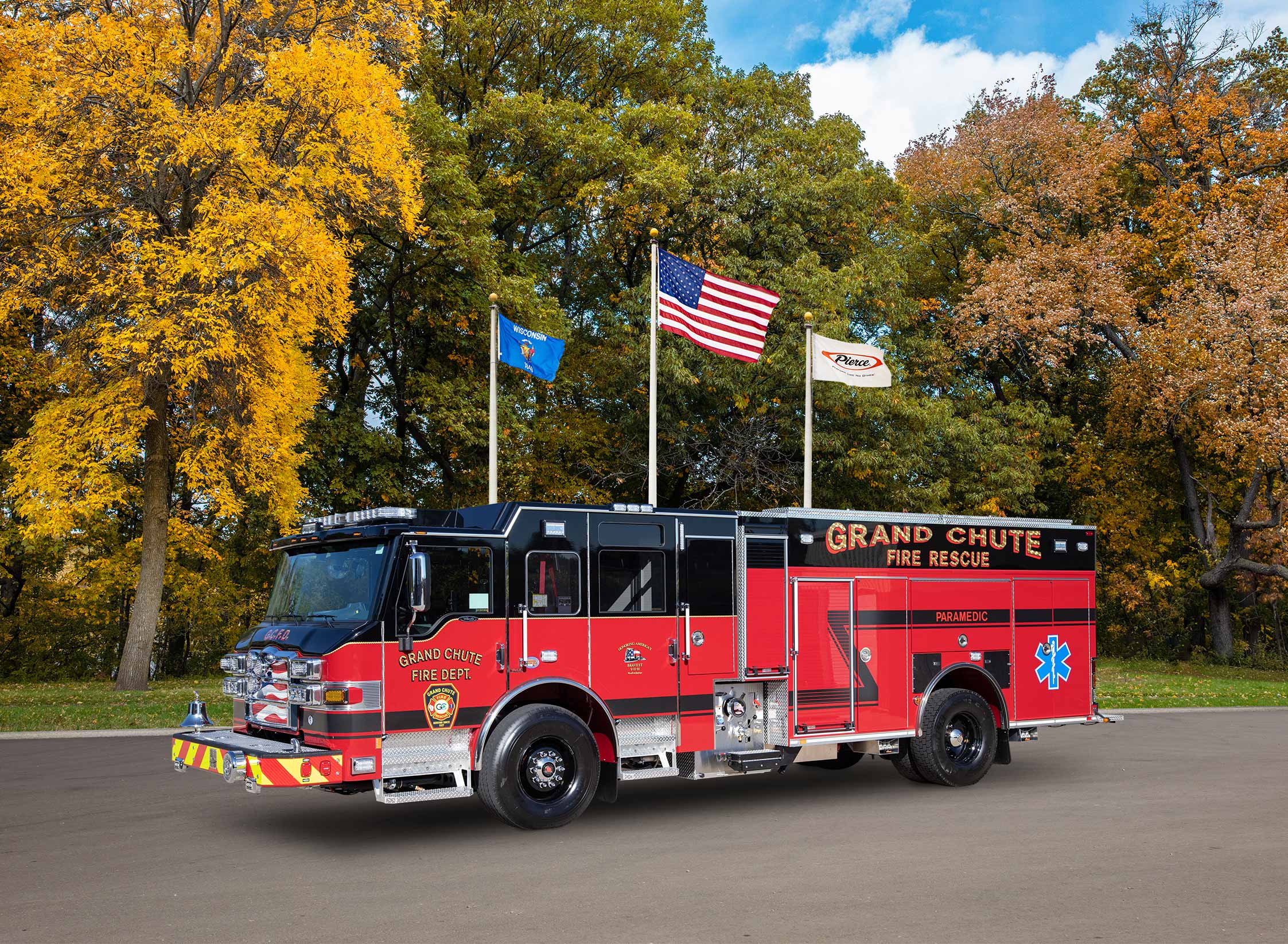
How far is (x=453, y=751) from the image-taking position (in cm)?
952

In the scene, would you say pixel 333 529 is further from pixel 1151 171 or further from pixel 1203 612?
pixel 1203 612

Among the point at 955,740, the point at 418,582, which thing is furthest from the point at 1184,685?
the point at 418,582

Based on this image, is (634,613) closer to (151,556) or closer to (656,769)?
(656,769)

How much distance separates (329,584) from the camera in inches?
392

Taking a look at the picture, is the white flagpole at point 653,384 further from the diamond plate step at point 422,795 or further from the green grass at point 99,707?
the diamond plate step at point 422,795

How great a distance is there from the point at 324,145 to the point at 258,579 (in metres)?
14.8

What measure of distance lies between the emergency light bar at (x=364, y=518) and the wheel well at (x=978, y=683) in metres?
6.02

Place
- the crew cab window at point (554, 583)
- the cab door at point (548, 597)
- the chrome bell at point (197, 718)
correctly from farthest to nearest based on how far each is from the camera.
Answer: the chrome bell at point (197, 718) → the crew cab window at point (554, 583) → the cab door at point (548, 597)

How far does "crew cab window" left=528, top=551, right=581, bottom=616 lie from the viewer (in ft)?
33.0

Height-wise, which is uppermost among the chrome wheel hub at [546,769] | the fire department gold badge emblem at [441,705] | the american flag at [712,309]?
the american flag at [712,309]

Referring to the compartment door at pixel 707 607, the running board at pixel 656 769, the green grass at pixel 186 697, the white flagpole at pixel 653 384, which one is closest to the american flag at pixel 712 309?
the white flagpole at pixel 653 384

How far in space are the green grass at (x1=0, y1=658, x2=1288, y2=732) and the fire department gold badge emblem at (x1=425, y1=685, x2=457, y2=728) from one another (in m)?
9.29

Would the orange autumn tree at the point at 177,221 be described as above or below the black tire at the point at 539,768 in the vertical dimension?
above

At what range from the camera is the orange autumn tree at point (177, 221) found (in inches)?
818
